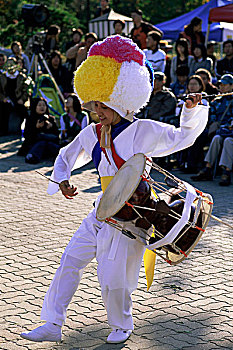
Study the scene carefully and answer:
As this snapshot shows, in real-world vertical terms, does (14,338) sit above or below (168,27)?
below

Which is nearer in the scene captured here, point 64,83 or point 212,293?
point 212,293

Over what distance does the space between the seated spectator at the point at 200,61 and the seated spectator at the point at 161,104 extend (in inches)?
52.8

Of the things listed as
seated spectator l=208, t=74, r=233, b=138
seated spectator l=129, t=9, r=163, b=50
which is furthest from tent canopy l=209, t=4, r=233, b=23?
seated spectator l=208, t=74, r=233, b=138

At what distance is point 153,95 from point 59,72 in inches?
139

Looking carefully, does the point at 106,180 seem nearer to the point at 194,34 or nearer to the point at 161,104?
the point at 161,104

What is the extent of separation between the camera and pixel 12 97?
1312 centimetres

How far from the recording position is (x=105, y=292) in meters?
3.64

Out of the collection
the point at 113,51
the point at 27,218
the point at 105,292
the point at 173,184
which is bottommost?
the point at 27,218

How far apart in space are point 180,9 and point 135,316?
26680 millimetres

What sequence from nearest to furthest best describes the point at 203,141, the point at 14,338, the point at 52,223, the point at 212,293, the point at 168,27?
the point at 14,338 → the point at 212,293 → the point at 52,223 → the point at 203,141 → the point at 168,27

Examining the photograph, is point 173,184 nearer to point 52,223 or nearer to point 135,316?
point 135,316

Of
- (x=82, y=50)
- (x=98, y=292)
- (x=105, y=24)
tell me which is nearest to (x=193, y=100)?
(x=98, y=292)

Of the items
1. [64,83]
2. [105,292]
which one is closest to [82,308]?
[105,292]

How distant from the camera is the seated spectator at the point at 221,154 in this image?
8773 mm
